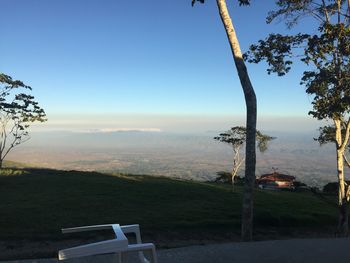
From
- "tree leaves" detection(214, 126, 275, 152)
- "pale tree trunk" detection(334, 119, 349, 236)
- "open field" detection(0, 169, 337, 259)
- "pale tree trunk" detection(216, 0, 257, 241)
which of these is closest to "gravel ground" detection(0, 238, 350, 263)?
"pale tree trunk" detection(216, 0, 257, 241)

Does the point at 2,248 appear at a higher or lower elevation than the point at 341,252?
lower

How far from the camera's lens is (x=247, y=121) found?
1183 centimetres

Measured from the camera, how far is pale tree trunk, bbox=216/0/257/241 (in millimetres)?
11602

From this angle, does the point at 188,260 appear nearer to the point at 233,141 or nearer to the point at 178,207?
the point at 178,207

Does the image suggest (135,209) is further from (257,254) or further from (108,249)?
(108,249)

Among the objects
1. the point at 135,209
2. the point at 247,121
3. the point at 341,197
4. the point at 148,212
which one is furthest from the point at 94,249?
the point at 135,209

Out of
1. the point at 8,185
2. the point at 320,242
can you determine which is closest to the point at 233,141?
the point at 8,185

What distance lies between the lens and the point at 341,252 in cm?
853

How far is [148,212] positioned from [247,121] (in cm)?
680

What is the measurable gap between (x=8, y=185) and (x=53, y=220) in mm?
9523

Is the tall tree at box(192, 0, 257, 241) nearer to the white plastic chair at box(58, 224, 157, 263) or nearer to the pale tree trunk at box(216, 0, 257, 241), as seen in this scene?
the pale tree trunk at box(216, 0, 257, 241)

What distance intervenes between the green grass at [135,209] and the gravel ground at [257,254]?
4.88 metres

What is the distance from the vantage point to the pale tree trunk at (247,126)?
11602 mm

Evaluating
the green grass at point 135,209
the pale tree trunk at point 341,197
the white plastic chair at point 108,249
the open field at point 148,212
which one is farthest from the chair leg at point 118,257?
the pale tree trunk at point 341,197
